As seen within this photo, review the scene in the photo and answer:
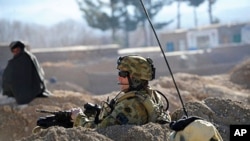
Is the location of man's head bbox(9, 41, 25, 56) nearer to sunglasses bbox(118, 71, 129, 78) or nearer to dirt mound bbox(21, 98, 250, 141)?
dirt mound bbox(21, 98, 250, 141)

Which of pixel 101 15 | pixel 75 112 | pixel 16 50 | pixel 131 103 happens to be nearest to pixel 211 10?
pixel 101 15

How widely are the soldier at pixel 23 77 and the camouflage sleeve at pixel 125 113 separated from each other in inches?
254

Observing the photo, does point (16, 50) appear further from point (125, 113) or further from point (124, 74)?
point (125, 113)

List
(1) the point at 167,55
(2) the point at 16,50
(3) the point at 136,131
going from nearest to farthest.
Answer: (3) the point at 136,131 < (2) the point at 16,50 < (1) the point at 167,55

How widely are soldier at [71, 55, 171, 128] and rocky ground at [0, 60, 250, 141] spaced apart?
0.14 m

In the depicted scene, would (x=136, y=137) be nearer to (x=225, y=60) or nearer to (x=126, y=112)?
(x=126, y=112)

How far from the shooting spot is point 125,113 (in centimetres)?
447

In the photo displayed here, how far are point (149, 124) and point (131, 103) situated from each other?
0.74ft

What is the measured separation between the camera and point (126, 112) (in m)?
4.46

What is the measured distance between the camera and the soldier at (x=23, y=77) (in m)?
10.7

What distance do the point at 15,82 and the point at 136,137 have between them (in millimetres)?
6995

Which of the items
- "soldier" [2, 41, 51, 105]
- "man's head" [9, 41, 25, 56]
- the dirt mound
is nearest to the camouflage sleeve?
the dirt mound

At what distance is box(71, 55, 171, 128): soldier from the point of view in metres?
4.48

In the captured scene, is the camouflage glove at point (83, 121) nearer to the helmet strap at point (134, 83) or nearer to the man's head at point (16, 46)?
the helmet strap at point (134, 83)
